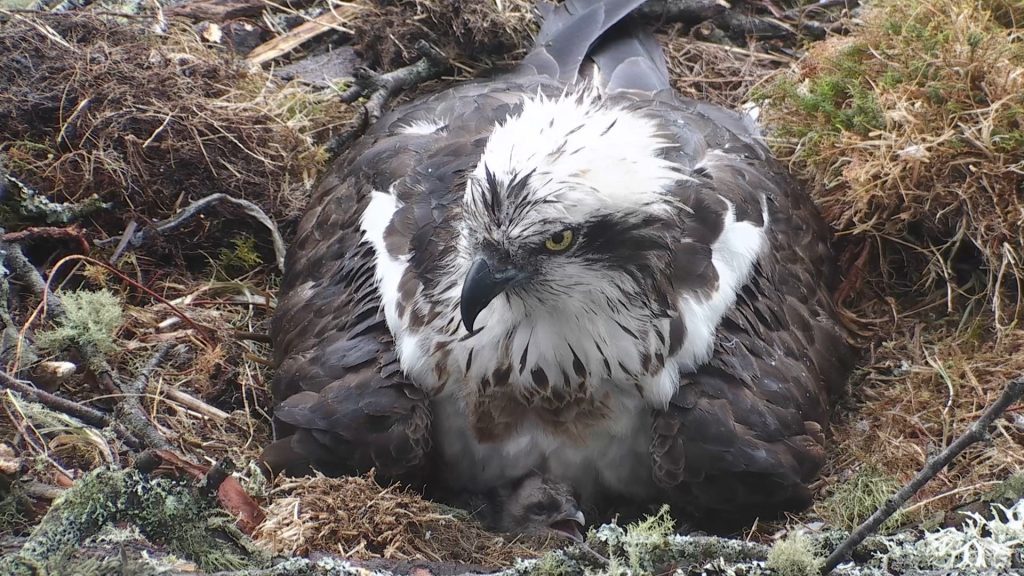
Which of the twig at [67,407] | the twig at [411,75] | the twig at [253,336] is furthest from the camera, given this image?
the twig at [411,75]

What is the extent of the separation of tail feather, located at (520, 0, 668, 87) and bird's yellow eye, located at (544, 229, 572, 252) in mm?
2122

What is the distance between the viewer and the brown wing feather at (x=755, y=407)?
352 centimetres

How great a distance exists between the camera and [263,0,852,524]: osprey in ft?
10.5

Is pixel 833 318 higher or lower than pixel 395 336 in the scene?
lower

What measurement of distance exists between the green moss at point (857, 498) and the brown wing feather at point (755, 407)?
0.39ft

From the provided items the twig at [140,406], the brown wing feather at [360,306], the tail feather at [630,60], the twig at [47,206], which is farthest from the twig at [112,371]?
the tail feather at [630,60]

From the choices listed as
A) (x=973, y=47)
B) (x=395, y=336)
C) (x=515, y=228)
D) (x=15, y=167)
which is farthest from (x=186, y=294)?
(x=973, y=47)

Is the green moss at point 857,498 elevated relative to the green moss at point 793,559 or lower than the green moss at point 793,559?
lower

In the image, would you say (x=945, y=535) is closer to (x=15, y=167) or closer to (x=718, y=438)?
(x=718, y=438)

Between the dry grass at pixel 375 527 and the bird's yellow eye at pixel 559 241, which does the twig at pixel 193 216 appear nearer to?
the dry grass at pixel 375 527

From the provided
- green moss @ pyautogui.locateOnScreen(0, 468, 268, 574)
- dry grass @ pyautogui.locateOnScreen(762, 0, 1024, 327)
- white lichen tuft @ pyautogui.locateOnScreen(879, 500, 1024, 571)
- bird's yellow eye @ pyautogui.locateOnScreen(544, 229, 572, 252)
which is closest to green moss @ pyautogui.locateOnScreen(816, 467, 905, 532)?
white lichen tuft @ pyautogui.locateOnScreen(879, 500, 1024, 571)

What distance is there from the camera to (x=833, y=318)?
4.27m

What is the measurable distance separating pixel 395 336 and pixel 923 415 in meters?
2.15

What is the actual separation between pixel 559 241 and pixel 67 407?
1.79 m
